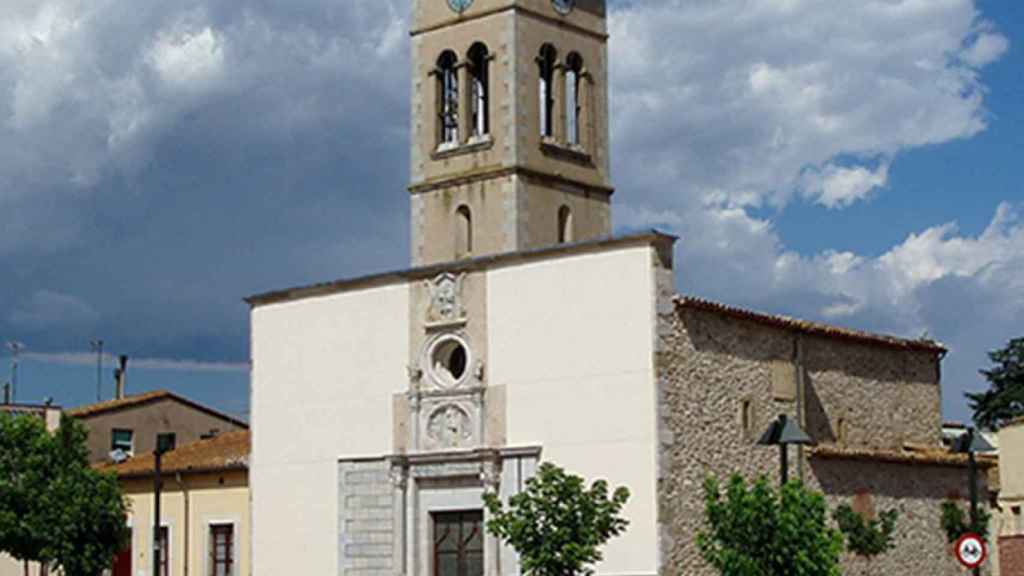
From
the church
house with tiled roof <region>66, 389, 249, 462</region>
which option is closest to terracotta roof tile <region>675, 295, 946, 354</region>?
the church

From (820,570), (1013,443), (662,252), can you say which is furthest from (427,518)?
(1013,443)

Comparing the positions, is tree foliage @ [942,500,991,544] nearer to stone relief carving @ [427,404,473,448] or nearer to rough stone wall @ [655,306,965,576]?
rough stone wall @ [655,306,965,576]

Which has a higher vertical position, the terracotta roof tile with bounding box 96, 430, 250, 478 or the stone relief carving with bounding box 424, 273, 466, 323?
the stone relief carving with bounding box 424, 273, 466, 323

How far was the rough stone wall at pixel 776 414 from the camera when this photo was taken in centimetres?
3381

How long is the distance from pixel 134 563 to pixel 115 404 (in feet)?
37.6

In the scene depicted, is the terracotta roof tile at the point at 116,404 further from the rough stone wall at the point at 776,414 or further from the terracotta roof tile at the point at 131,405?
the rough stone wall at the point at 776,414

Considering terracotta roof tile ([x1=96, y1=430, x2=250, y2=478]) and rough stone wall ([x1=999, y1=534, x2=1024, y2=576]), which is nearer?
rough stone wall ([x1=999, y1=534, x2=1024, y2=576])

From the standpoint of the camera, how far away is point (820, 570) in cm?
2958

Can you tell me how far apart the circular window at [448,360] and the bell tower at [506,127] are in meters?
3.84

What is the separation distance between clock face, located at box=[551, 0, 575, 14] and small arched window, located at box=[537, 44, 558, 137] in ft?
3.47

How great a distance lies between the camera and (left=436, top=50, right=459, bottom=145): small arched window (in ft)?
139

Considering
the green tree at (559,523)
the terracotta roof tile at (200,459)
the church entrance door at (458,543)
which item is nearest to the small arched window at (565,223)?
the church entrance door at (458,543)

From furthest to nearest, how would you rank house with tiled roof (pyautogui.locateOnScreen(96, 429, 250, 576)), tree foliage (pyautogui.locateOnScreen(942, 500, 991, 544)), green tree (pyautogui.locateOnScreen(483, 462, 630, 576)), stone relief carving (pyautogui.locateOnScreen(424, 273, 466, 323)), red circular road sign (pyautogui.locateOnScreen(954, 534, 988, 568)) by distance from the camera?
house with tiled roof (pyautogui.locateOnScreen(96, 429, 250, 576)) → tree foliage (pyautogui.locateOnScreen(942, 500, 991, 544)) → stone relief carving (pyautogui.locateOnScreen(424, 273, 466, 323)) → green tree (pyautogui.locateOnScreen(483, 462, 630, 576)) → red circular road sign (pyautogui.locateOnScreen(954, 534, 988, 568))

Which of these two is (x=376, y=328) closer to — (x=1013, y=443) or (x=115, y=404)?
(x=1013, y=443)
